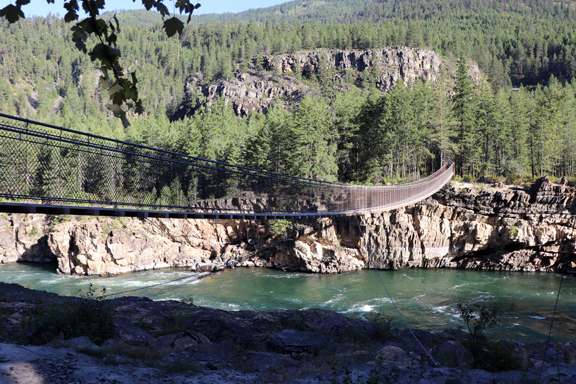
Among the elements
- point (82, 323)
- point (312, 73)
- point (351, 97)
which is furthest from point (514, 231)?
point (312, 73)

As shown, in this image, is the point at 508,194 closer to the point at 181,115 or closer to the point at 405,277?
the point at 405,277

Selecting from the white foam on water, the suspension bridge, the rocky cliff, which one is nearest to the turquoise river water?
the white foam on water

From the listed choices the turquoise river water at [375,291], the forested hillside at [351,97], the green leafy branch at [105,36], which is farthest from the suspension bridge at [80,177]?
the forested hillside at [351,97]

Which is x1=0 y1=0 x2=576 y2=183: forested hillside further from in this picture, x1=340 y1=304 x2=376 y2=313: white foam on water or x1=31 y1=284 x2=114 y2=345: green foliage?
x1=31 y1=284 x2=114 y2=345: green foliage

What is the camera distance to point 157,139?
116 feet

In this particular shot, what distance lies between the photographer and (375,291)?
19.8m

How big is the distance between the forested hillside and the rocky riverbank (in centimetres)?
2019

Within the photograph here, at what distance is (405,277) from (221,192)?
14.1 m

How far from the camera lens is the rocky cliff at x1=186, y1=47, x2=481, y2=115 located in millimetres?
73562

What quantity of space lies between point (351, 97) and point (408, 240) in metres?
17.8

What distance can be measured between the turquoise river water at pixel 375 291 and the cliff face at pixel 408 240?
119 centimetres

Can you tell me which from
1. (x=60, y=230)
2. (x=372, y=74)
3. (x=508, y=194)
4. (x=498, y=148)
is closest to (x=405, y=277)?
(x=508, y=194)

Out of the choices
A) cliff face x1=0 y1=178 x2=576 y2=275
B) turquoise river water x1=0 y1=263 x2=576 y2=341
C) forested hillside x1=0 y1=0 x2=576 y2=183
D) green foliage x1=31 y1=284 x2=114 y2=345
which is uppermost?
forested hillside x1=0 y1=0 x2=576 y2=183

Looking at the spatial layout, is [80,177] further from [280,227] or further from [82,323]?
[280,227]
